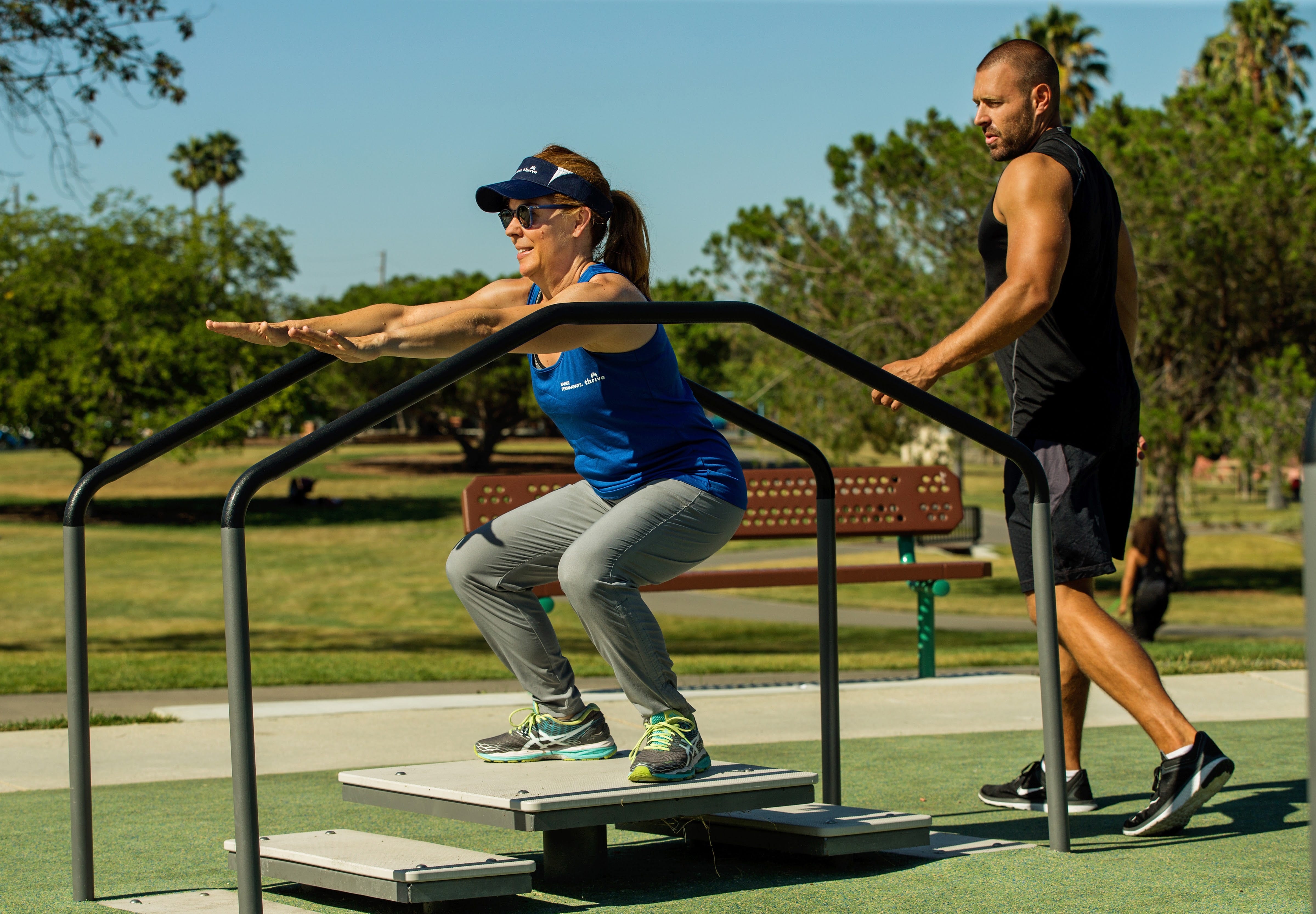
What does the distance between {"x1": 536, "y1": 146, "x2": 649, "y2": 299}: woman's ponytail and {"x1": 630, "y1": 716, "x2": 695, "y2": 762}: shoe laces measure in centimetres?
101

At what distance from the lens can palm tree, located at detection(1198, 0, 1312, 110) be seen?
43969 mm

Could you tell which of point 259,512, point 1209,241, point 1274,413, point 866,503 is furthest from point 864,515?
point 259,512

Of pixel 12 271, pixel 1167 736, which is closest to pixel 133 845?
pixel 1167 736

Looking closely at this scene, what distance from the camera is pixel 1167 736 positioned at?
11.0 feet

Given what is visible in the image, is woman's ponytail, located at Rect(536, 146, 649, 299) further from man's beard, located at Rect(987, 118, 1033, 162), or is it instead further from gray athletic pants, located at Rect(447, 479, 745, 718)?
man's beard, located at Rect(987, 118, 1033, 162)

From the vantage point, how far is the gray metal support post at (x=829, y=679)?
141 inches

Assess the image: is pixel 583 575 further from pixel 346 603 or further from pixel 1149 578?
pixel 346 603

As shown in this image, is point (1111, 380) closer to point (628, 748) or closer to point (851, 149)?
point (628, 748)

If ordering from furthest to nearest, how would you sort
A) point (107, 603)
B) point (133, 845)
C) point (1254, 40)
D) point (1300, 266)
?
point (1254, 40)
point (107, 603)
point (1300, 266)
point (133, 845)

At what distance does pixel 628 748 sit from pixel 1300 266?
1773cm

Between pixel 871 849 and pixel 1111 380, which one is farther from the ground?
Result: pixel 1111 380

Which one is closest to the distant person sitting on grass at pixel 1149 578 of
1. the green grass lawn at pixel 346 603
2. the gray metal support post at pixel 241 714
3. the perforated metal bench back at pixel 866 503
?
the green grass lawn at pixel 346 603

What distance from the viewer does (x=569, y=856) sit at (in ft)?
10.0

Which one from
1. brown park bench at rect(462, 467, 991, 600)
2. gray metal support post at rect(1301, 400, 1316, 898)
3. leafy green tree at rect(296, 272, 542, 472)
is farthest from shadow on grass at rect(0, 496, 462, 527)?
gray metal support post at rect(1301, 400, 1316, 898)
